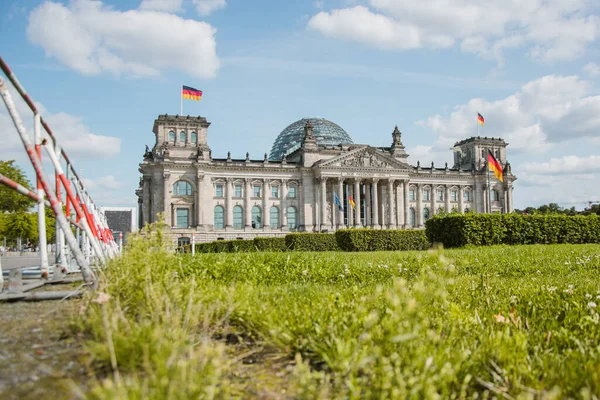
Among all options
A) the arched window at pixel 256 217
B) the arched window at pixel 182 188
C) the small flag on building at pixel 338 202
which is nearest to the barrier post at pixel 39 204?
the arched window at pixel 182 188

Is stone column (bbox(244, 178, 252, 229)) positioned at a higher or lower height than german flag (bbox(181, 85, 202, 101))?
lower

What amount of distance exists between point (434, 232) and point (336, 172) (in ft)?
131

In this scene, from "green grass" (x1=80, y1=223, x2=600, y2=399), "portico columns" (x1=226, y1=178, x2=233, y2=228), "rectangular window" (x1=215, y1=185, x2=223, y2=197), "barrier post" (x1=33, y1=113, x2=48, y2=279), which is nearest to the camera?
"green grass" (x1=80, y1=223, x2=600, y2=399)

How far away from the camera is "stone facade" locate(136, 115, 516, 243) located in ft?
211

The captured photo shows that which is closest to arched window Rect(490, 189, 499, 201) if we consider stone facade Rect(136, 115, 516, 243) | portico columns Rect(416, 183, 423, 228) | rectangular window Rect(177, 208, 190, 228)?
stone facade Rect(136, 115, 516, 243)

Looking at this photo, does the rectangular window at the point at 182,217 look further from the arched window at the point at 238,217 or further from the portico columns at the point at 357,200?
the portico columns at the point at 357,200

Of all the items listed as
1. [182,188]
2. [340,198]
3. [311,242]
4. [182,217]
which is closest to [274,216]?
[340,198]

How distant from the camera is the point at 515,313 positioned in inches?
236

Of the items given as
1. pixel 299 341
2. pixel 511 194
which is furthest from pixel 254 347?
pixel 511 194

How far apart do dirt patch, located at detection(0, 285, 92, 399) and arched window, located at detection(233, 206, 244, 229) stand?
6270 cm

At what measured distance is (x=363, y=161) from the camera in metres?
69.7

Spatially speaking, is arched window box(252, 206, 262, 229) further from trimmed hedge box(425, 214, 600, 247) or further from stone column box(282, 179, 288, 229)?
trimmed hedge box(425, 214, 600, 247)

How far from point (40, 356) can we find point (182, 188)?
207 ft

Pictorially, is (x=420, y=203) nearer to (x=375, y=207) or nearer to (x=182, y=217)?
(x=375, y=207)
